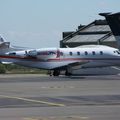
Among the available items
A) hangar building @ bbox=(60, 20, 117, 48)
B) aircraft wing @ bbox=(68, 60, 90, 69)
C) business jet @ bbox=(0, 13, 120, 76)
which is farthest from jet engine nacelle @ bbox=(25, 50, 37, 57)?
hangar building @ bbox=(60, 20, 117, 48)

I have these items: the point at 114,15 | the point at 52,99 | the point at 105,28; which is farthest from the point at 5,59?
the point at 105,28

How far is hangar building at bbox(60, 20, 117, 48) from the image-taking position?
365 feet

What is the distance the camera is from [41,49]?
213ft

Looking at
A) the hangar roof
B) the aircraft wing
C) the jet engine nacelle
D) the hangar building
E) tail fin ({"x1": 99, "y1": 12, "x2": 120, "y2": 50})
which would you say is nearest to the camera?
tail fin ({"x1": 99, "y1": 12, "x2": 120, "y2": 50})

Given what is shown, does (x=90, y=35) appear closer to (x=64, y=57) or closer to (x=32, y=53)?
(x=64, y=57)

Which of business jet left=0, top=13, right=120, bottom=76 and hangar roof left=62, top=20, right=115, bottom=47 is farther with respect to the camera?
hangar roof left=62, top=20, right=115, bottom=47

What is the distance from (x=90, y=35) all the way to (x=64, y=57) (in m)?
54.4

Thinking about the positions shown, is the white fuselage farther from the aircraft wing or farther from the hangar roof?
the hangar roof

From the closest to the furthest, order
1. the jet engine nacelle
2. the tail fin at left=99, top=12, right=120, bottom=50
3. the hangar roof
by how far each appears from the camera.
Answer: the tail fin at left=99, top=12, right=120, bottom=50, the jet engine nacelle, the hangar roof

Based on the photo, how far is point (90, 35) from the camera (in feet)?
389

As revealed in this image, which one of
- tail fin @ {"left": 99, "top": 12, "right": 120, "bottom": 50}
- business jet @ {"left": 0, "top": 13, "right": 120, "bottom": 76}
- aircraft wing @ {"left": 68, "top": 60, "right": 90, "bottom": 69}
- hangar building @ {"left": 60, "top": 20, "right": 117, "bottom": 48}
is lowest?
aircraft wing @ {"left": 68, "top": 60, "right": 90, "bottom": 69}

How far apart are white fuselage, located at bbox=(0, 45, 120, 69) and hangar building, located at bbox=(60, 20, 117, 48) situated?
40919mm

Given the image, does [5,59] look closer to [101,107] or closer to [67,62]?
[67,62]

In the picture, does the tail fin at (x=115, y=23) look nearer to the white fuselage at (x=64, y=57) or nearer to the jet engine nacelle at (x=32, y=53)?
the white fuselage at (x=64, y=57)
